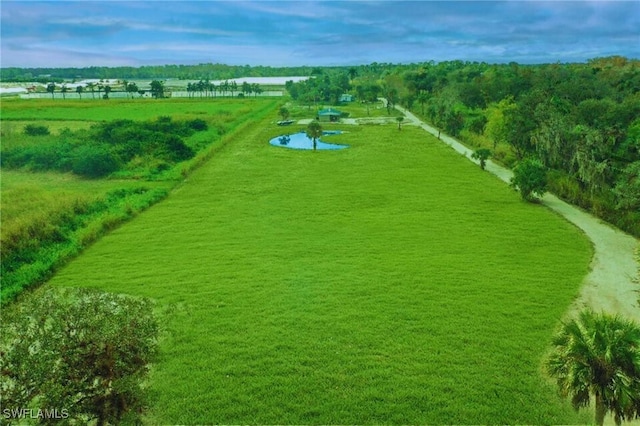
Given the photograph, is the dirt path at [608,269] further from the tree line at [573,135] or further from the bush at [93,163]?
the bush at [93,163]

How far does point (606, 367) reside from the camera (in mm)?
8938

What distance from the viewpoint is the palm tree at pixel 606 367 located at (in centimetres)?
885

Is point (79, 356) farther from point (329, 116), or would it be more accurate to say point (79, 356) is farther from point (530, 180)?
point (329, 116)

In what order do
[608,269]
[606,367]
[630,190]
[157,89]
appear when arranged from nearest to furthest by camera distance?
[606,367]
[608,269]
[630,190]
[157,89]

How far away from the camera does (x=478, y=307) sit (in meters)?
15.9

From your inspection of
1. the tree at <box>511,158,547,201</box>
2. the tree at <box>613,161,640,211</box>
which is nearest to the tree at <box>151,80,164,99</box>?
the tree at <box>511,158,547,201</box>

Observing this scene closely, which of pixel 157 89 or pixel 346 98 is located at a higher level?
pixel 157 89

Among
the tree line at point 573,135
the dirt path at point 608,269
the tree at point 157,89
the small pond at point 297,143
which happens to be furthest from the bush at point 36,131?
the dirt path at point 608,269

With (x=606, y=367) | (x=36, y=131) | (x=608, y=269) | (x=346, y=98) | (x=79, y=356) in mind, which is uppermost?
(x=346, y=98)

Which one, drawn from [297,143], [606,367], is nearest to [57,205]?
[606,367]

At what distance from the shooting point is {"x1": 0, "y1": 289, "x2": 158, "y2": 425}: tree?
29.5 feet

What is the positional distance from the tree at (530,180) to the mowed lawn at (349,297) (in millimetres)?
956

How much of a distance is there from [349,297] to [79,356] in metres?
9.49

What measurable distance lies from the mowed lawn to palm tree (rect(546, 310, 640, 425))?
2.33 m
